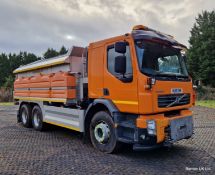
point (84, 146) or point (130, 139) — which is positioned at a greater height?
point (130, 139)

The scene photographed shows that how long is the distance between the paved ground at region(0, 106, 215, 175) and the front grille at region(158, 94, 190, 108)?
4.01ft

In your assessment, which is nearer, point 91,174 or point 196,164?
point 91,174

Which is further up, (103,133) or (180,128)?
(180,128)

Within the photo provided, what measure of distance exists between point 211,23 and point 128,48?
4242 cm

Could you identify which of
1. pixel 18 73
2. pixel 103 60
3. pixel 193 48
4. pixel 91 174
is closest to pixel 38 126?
pixel 18 73

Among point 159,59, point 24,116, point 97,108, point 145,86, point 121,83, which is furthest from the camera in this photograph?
point 24,116

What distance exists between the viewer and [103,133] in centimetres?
618

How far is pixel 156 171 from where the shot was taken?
4.98 metres

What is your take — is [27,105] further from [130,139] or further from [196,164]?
[196,164]

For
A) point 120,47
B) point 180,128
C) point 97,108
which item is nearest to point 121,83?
point 120,47

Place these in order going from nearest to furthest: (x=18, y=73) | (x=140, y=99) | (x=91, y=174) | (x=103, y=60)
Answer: (x=91, y=174) → (x=140, y=99) → (x=103, y=60) → (x=18, y=73)

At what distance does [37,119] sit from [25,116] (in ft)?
3.53

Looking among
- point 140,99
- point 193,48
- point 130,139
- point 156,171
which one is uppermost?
point 193,48

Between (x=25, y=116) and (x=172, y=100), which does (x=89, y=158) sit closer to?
(x=172, y=100)
